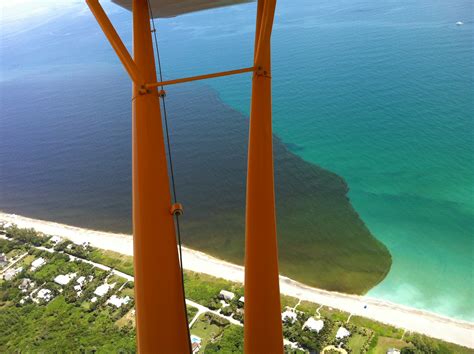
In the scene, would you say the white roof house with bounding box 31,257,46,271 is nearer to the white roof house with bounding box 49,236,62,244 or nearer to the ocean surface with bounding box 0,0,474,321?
the white roof house with bounding box 49,236,62,244

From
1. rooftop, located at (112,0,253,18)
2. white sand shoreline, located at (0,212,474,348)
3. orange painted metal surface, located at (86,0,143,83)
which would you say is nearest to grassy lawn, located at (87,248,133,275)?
white sand shoreline, located at (0,212,474,348)

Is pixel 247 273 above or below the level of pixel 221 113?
above

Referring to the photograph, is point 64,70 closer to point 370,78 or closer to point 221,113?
point 221,113

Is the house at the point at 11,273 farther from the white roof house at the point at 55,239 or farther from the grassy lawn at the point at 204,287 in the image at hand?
the grassy lawn at the point at 204,287

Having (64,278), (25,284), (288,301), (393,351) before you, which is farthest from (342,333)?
(25,284)

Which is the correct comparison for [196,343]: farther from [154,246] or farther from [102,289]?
[154,246]

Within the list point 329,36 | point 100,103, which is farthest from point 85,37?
point 329,36

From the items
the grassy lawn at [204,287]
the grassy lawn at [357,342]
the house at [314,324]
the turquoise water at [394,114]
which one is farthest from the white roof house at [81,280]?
the turquoise water at [394,114]
